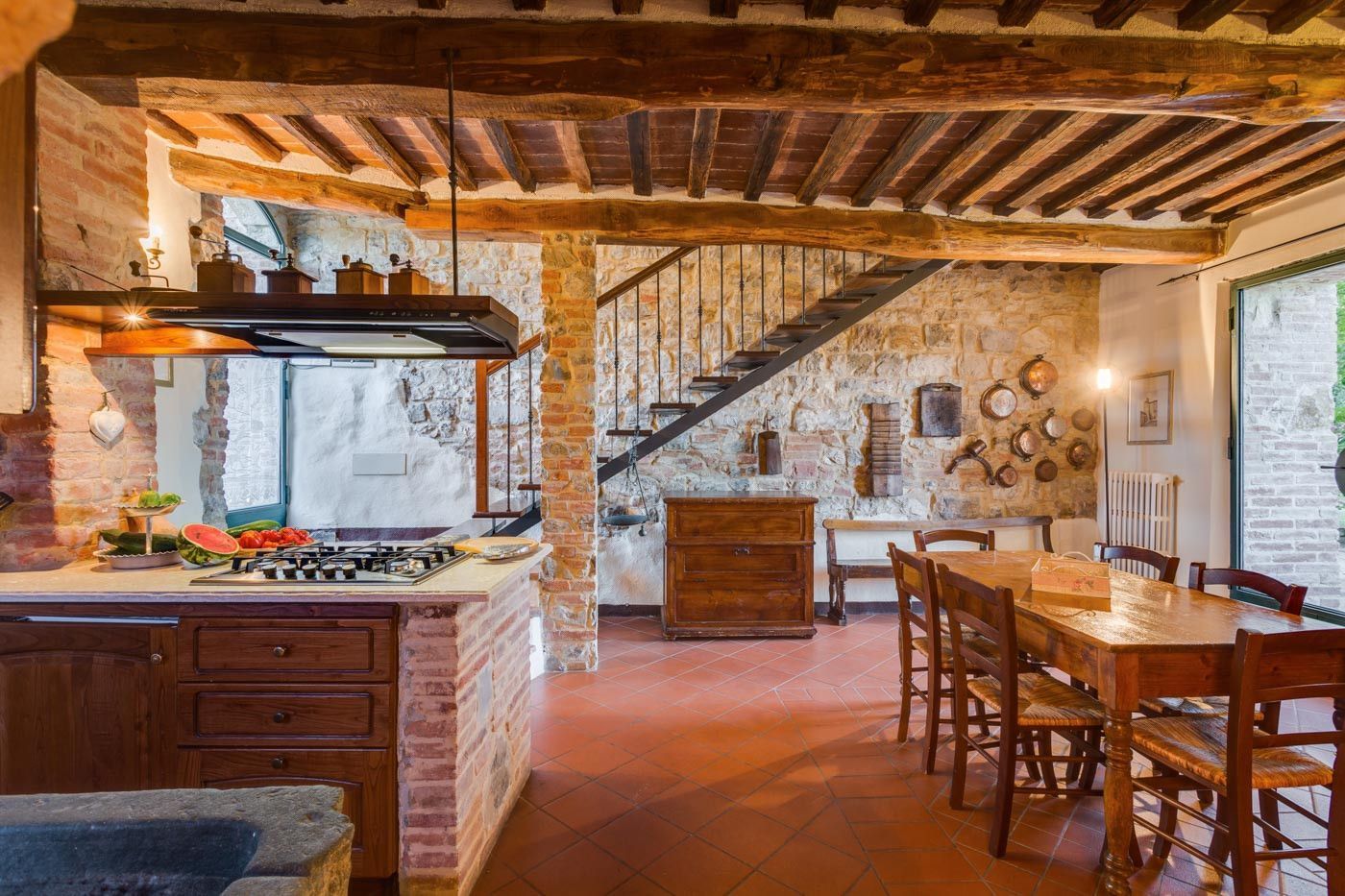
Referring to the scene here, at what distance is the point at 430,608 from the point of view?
192cm

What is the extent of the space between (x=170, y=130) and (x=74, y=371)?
1713 mm

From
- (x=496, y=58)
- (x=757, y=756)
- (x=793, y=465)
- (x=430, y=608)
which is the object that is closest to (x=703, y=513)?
(x=793, y=465)


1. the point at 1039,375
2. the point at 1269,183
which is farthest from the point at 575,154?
the point at 1039,375

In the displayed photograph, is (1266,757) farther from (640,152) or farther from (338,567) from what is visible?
(640,152)

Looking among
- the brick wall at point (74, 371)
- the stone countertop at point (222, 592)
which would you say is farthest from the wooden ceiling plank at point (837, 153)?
the brick wall at point (74, 371)

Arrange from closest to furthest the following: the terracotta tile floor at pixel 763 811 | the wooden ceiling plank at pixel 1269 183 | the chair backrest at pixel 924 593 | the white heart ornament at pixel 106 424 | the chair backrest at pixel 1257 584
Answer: the terracotta tile floor at pixel 763 811 < the chair backrest at pixel 1257 584 < the white heart ornament at pixel 106 424 < the chair backrest at pixel 924 593 < the wooden ceiling plank at pixel 1269 183

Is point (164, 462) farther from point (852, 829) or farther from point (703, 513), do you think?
point (852, 829)

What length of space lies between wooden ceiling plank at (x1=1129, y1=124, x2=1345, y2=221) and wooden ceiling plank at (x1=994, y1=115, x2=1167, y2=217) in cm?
75

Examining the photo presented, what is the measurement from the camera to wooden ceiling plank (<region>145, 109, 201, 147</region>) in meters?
3.22

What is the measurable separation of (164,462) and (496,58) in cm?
327

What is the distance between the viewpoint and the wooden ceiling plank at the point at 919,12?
2373 millimetres

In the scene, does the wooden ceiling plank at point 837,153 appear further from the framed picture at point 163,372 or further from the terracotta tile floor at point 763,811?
the framed picture at point 163,372

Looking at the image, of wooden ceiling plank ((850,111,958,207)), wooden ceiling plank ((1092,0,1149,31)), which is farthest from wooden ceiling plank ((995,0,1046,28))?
wooden ceiling plank ((850,111,958,207))

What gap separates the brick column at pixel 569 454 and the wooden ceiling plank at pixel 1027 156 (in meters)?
2.58
